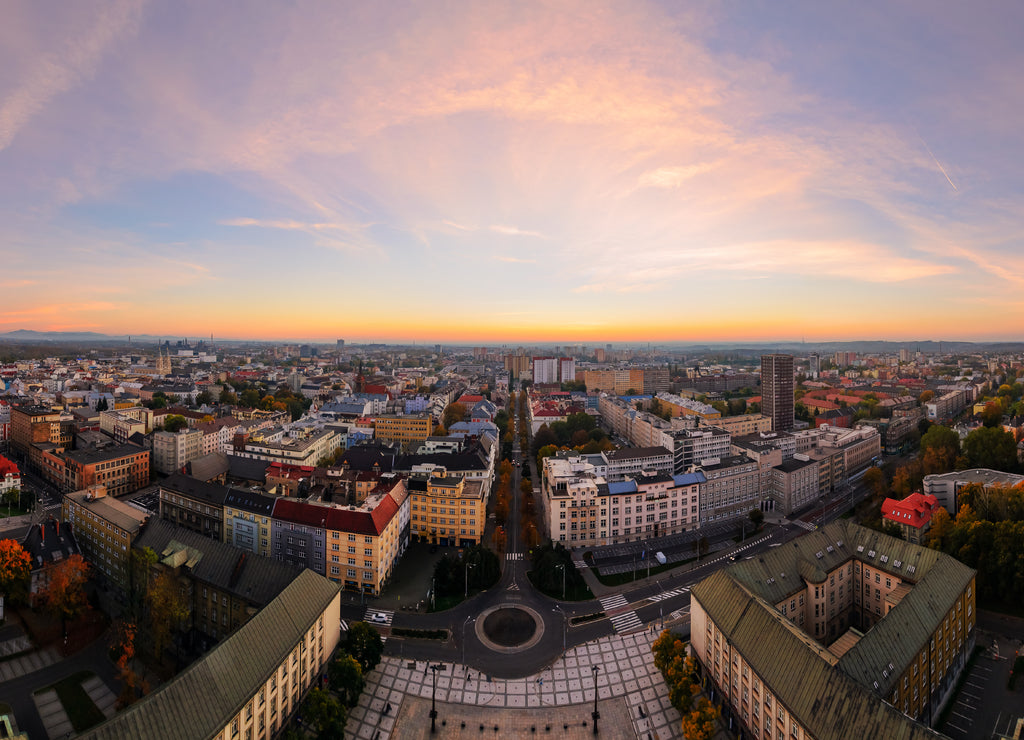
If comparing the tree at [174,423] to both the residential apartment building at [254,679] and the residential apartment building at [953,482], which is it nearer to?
the residential apartment building at [254,679]

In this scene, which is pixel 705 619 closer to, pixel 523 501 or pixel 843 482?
pixel 523 501

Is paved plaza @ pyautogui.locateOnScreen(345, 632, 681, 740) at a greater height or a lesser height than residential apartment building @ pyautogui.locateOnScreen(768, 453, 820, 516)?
lesser

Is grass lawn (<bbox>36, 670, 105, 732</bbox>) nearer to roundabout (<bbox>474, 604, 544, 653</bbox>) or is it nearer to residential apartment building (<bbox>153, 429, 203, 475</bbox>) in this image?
roundabout (<bbox>474, 604, 544, 653</bbox>)

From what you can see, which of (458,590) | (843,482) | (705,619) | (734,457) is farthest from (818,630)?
(843,482)

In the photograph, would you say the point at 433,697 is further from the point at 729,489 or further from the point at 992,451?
the point at 992,451

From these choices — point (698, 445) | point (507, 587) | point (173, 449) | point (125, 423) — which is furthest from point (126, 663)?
point (698, 445)

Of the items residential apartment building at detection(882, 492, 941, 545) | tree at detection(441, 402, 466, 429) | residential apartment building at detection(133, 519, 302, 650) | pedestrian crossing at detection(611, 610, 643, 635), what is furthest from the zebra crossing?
tree at detection(441, 402, 466, 429)

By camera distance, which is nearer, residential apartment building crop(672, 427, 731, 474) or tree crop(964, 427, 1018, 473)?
tree crop(964, 427, 1018, 473)
